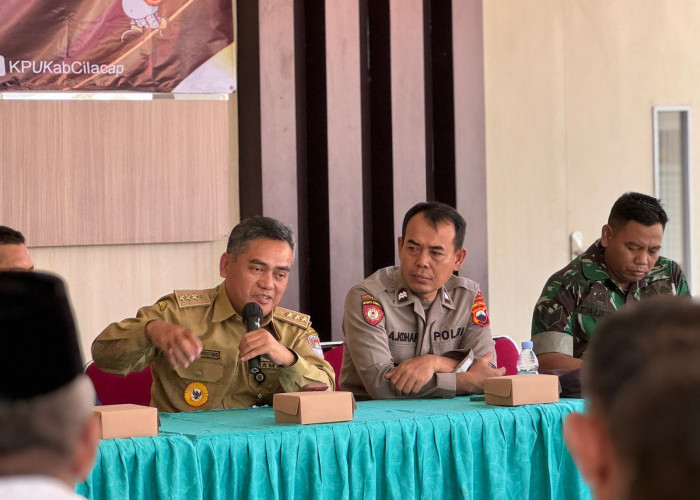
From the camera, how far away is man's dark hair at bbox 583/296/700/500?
0.77 metres

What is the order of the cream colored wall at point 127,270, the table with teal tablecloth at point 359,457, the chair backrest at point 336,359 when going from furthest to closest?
the cream colored wall at point 127,270, the chair backrest at point 336,359, the table with teal tablecloth at point 359,457

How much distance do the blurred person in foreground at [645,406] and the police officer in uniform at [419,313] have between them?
280 cm

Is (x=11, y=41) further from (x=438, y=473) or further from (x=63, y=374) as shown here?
(x=63, y=374)

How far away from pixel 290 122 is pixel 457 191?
3.30 feet

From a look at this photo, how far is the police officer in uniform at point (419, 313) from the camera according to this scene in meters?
3.77

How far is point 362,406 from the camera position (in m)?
3.37

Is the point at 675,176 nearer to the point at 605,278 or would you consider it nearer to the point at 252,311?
the point at 605,278

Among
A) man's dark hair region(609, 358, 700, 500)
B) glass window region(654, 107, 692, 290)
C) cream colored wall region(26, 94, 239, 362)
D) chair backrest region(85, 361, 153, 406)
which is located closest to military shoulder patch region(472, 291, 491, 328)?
chair backrest region(85, 361, 153, 406)

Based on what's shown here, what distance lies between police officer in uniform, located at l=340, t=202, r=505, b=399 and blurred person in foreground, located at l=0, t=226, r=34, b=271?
45.4 inches

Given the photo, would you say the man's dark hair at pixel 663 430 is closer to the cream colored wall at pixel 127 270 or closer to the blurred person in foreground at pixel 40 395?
the blurred person in foreground at pixel 40 395

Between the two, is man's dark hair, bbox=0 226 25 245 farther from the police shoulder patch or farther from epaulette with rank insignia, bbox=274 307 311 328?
the police shoulder patch

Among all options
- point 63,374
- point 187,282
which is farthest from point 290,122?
point 63,374

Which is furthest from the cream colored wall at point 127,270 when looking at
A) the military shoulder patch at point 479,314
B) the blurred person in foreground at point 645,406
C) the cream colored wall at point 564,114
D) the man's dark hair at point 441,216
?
the blurred person in foreground at point 645,406

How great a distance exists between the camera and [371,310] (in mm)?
3881
